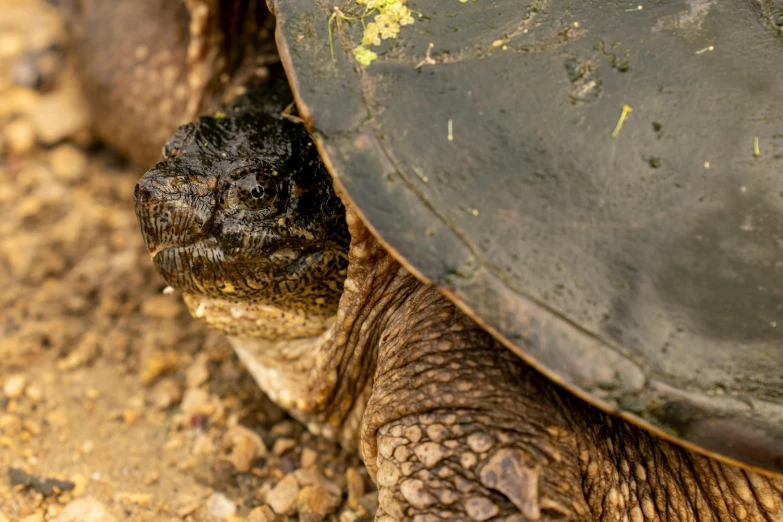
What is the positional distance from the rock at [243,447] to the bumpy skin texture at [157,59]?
1.30 meters

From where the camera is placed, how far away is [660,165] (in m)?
1.71

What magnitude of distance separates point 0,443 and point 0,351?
469mm

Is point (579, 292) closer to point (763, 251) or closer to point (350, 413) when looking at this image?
point (763, 251)

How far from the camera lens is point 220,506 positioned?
2.30 metres

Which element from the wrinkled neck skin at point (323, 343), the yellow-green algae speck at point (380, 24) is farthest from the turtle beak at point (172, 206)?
the yellow-green algae speck at point (380, 24)

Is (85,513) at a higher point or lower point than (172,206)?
lower

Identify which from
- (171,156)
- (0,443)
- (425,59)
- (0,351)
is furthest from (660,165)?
(0,351)

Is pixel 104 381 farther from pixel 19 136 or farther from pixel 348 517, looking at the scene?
pixel 19 136

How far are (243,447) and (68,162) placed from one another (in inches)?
85.6

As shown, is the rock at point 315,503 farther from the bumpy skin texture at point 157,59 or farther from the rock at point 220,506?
the bumpy skin texture at point 157,59

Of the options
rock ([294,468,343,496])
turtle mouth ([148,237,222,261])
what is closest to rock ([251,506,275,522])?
rock ([294,468,343,496])

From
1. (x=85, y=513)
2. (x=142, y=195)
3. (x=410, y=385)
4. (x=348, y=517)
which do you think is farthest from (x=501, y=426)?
(x=85, y=513)

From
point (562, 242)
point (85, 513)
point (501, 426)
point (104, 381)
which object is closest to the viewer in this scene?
point (562, 242)

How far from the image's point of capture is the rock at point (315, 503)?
2.25 meters
